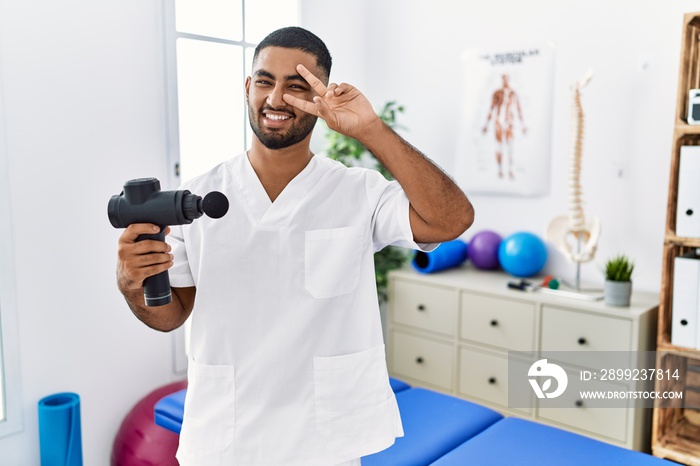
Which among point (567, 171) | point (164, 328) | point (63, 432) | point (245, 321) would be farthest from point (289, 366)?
point (567, 171)

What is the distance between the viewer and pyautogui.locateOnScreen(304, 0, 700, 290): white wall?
8.45 ft

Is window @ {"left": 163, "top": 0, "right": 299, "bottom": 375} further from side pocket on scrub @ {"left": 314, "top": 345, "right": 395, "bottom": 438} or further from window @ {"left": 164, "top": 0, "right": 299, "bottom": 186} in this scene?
side pocket on scrub @ {"left": 314, "top": 345, "right": 395, "bottom": 438}

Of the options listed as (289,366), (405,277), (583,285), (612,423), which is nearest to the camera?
(289,366)

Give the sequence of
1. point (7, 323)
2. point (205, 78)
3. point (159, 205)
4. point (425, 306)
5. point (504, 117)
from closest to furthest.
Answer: point (159, 205), point (7, 323), point (205, 78), point (425, 306), point (504, 117)

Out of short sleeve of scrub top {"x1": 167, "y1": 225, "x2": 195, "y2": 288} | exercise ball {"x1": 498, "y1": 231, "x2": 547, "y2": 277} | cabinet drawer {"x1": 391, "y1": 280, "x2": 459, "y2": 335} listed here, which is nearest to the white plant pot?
exercise ball {"x1": 498, "y1": 231, "x2": 547, "y2": 277}

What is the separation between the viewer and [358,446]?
1.14 metres

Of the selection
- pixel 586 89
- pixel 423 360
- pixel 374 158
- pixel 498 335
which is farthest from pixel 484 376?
pixel 586 89

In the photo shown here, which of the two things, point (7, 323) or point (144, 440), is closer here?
point (7, 323)

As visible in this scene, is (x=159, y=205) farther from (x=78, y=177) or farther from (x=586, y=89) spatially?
(x=586, y=89)

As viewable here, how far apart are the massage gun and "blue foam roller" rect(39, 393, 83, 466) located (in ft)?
4.66

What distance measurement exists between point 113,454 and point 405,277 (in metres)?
1.43

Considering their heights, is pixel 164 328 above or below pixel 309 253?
below

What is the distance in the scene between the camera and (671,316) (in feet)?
7.45

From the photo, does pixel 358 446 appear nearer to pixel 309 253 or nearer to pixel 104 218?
pixel 309 253
